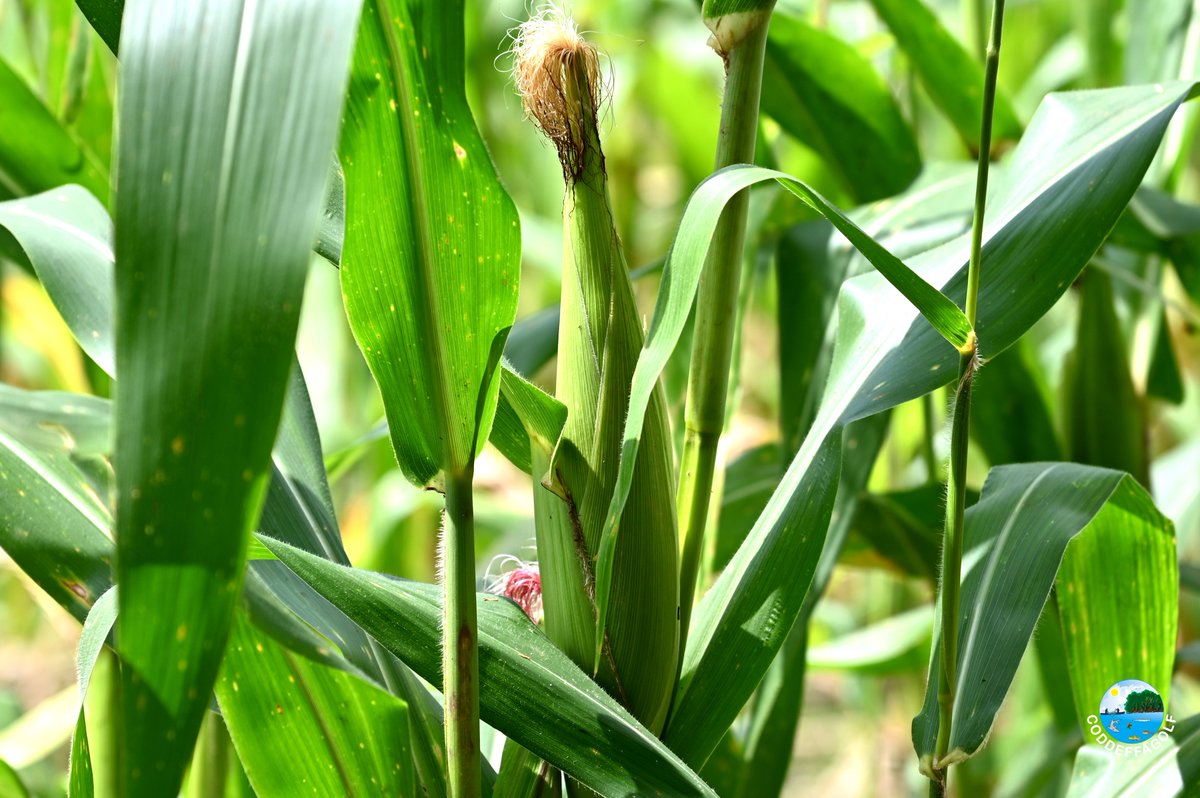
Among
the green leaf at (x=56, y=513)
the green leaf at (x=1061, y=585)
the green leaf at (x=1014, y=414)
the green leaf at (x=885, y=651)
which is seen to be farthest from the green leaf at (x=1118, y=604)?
the green leaf at (x=56, y=513)

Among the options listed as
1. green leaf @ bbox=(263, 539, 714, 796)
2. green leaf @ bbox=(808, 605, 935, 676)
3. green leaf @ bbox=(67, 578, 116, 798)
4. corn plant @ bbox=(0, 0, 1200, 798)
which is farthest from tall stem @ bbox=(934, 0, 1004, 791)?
green leaf @ bbox=(808, 605, 935, 676)

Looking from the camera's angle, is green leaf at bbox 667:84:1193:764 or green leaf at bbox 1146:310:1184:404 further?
green leaf at bbox 1146:310:1184:404

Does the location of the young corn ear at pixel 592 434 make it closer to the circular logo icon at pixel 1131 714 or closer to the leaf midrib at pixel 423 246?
the leaf midrib at pixel 423 246

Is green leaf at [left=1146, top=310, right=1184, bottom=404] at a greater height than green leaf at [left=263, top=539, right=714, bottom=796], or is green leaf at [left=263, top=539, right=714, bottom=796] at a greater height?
green leaf at [left=1146, top=310, right=1184, bottom=404]

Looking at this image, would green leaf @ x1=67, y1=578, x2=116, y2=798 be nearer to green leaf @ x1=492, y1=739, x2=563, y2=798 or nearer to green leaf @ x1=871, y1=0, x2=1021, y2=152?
green leaf @ x1=492, y1=739, x2=563, y2=798

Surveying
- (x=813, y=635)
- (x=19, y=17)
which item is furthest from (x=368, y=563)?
(x=19, y=17)
